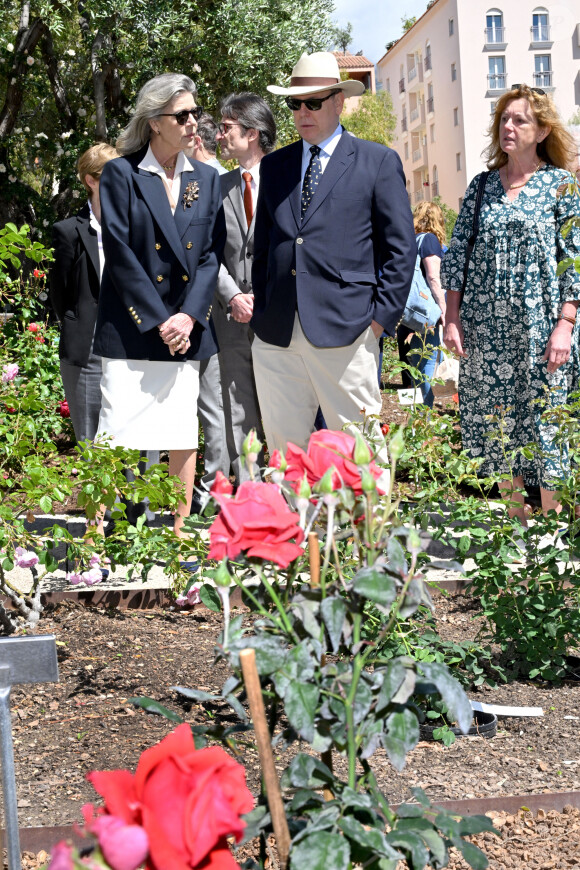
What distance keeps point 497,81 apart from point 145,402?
5409 cm

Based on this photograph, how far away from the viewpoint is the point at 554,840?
2.25 m

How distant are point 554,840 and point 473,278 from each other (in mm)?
2953

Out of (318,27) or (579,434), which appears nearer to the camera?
(579,434)

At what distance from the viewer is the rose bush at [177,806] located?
0.92 meters

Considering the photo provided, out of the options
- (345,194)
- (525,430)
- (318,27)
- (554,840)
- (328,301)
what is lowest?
(554,840)

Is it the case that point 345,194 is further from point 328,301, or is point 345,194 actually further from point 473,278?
point 473,278

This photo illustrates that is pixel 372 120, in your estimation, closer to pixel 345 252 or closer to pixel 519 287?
pixel 519 287

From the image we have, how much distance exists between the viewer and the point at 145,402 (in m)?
4.46

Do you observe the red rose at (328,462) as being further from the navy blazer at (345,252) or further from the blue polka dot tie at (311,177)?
the blue polka dot tie at (311,177)

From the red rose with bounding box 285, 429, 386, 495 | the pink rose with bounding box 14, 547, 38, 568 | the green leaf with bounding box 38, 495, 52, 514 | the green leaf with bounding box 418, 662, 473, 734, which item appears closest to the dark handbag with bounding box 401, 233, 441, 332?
the pink rose with bounding box 14, 547, 38, 568

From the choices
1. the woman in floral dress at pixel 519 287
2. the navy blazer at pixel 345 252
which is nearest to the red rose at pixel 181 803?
the navy blazer at pixel 345 252

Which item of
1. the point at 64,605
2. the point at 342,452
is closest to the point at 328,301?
the point at 64,605

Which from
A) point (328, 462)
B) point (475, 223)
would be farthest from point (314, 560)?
point (475, 223)

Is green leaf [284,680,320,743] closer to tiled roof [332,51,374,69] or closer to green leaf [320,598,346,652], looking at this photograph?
green leaf [320,598,346,652]
